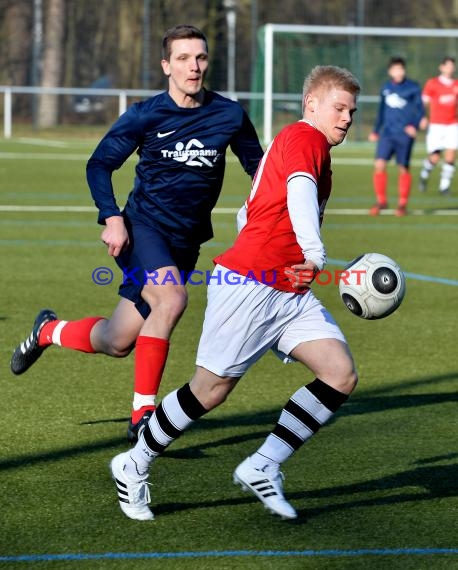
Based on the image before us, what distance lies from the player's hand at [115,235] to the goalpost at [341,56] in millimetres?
27812

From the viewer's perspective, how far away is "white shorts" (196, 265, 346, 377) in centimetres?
484

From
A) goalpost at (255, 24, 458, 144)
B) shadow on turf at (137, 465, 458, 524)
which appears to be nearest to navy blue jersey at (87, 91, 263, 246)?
shadow on turf at (137, 465, 458, 524)

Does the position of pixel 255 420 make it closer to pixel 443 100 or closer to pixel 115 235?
pixel 115 235

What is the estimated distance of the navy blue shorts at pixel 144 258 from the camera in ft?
19.9

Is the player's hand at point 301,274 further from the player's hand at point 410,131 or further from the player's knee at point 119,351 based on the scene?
the player's hand at point 410,131

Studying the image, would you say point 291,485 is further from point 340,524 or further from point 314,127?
point 314,127

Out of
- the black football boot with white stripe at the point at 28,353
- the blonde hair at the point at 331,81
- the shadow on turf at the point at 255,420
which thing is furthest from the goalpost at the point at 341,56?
the blonde hair at the point at 331,81

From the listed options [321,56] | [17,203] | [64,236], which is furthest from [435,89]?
[321,56]

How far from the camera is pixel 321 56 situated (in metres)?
37.3

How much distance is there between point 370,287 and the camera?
5.31 metres

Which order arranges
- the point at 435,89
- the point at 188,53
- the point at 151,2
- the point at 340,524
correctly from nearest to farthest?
the point at 340,524, the point at 188,53, the point at 435,89, the point at 151,2

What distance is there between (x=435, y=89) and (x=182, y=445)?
16.7 meters

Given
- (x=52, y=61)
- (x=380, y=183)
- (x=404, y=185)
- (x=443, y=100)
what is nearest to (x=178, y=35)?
(x=404, y=185)

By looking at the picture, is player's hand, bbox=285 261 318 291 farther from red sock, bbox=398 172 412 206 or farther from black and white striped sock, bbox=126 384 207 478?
red sock, bbox=398 172 412 206
